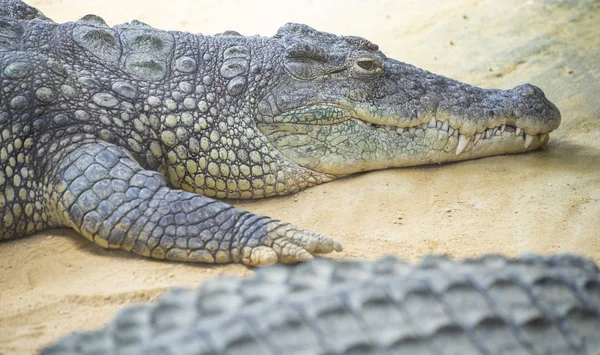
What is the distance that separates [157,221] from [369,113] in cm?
155

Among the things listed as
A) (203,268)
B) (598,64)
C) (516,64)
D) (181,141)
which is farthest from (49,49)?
(598,64)

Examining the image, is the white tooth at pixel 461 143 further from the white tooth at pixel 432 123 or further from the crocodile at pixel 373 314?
the crocodile at pixel 373 314

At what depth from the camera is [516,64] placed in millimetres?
6117

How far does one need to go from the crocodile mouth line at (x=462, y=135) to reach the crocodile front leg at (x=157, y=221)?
1.20 meters

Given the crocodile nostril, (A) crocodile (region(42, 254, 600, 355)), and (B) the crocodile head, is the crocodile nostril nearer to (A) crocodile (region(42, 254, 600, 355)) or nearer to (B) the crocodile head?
(B) the crocodile head

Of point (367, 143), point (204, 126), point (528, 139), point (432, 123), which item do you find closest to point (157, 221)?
point (204, 126)

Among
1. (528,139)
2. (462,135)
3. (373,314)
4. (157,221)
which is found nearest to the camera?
(373,314)

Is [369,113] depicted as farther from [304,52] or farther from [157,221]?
[157,221]

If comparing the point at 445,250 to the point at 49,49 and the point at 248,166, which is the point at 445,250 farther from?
the point at 49,49

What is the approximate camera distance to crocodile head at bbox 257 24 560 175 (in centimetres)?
434

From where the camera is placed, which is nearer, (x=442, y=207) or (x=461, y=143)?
(x=442, y=207)

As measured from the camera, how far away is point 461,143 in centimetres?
449

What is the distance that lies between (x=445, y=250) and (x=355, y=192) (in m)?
0.84

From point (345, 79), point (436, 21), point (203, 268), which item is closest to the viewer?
point (203, 268)
